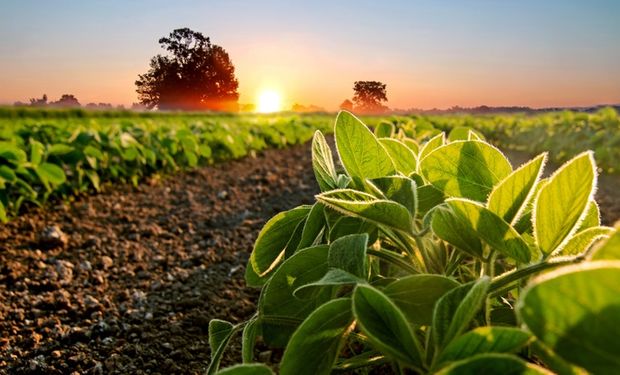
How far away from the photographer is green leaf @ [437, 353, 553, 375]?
48 cm

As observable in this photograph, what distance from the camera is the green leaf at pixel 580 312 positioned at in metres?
0.40

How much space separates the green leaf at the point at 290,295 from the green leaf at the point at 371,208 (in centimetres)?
12

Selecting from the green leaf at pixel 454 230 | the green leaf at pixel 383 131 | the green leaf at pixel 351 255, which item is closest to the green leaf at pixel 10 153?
the green leaf at pixel 383 131

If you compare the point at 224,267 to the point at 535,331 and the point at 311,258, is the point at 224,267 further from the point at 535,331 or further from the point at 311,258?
the point at 535,331

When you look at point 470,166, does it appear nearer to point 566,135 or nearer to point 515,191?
point 515,191

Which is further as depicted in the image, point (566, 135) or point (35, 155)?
point (566, 135)

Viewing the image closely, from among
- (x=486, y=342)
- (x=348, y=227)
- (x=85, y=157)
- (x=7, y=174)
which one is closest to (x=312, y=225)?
(x=348, y=227)

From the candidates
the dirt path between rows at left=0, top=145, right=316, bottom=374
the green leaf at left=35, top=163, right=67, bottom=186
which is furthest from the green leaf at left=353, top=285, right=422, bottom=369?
the green leaf at left=35, top=163, right=67, bottom=186

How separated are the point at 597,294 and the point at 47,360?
7.03ft

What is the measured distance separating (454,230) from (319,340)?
0.76ft

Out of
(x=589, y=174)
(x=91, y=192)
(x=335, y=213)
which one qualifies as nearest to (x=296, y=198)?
(x=91, y=192)

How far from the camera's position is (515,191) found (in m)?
0.76

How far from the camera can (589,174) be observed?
647 millimetres

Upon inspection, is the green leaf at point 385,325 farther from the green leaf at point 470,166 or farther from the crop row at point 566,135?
the crop row at point 566,135
